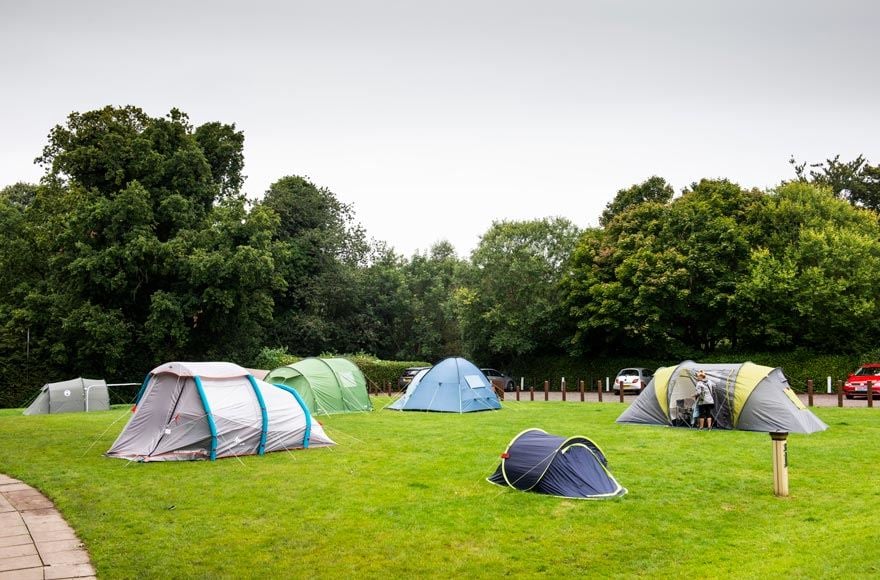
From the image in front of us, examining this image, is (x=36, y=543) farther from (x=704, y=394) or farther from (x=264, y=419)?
(x=704, y=394)

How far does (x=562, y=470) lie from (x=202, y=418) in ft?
24.8

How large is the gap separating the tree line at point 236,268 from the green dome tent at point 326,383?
37.9 feet

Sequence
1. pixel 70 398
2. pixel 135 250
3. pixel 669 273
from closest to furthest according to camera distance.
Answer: pixel 70 398 < pixel 135 250 < pixel 669 273

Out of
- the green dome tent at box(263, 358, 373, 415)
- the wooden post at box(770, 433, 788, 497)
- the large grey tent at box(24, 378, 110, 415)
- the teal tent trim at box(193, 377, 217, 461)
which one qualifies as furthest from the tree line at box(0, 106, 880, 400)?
the wooden post at box(770, 433, 788, 497)

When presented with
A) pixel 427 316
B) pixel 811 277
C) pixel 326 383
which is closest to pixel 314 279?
pixel 427 316

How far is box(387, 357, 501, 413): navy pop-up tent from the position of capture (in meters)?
25.5

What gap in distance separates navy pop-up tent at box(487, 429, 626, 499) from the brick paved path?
20.8 ft

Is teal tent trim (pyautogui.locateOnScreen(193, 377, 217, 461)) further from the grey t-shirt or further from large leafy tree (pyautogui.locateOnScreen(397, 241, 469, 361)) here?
large leafy tree (pyautogui.locateOnScreen(397, 241, 469, 361))

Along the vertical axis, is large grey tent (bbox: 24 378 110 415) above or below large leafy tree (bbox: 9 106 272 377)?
below

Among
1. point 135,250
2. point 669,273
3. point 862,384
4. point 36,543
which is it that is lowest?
point 36,543

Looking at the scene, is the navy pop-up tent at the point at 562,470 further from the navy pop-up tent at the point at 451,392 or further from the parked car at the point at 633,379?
the parked car at the point at 633,379

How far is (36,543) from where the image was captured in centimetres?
883

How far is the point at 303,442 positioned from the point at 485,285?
103 ft

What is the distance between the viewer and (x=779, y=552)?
28.0ft
